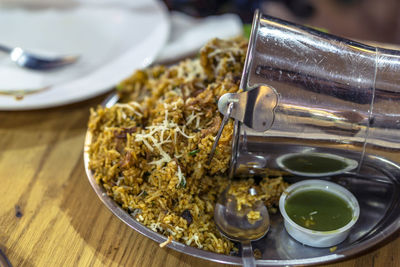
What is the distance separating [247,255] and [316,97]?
465 mm

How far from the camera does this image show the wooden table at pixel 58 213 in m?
1.19

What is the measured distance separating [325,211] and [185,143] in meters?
0.46

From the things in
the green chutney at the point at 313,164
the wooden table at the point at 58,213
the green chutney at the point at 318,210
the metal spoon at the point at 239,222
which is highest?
the green chutney at the point at 313,164

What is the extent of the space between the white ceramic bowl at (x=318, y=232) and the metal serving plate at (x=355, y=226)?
1.0 inches

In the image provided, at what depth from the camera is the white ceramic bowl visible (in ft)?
3.81

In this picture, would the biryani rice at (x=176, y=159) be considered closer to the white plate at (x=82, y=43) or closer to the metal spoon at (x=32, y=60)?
the white plate at (x=82, y=43)

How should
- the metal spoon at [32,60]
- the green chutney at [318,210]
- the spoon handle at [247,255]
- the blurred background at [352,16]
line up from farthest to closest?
the blurred background at [352,16]
the metal spoon at [32,60]
the green chutney at [318,210]
the spoon handle at [247,255]

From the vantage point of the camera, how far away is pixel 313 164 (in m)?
1.28

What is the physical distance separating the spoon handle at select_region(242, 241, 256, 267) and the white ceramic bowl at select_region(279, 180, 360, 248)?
14cm

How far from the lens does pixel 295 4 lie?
10.3 feet

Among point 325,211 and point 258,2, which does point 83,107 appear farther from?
point 258,2

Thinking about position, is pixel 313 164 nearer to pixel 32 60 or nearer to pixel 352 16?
pixel 32 60

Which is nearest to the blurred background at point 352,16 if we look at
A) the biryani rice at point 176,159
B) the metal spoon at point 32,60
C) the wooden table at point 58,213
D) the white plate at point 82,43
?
the white plate at point 82,43

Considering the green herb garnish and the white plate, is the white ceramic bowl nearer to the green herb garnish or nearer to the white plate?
the green herb garnish
